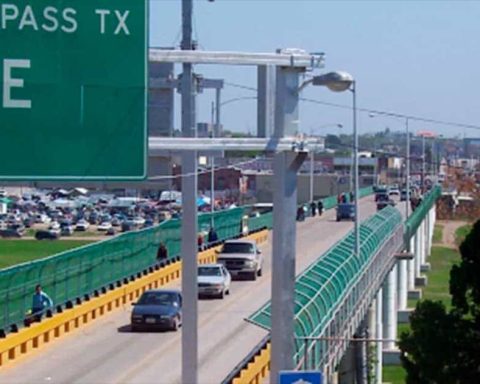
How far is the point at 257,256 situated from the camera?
4662 cm

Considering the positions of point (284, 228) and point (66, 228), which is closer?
point (284, 228)

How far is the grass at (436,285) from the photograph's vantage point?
155ft

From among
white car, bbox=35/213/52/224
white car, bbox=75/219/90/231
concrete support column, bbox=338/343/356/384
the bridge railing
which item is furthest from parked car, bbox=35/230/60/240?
concrete support column, bbox=338/343/356/384

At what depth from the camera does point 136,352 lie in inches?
1202

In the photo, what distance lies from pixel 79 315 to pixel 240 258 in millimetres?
12301

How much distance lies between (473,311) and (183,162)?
5119 mm

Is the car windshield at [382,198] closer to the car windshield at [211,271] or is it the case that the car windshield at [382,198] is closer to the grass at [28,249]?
the grass at [28,249]

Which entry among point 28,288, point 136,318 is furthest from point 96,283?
point 28,288

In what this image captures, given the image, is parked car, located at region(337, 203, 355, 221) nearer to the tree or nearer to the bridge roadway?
the bridge roadway

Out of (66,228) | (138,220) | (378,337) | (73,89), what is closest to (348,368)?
(378,337)

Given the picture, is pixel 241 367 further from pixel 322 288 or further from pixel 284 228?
pixel 284 228

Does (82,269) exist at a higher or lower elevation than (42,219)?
higher

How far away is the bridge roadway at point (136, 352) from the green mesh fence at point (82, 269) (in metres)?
1.01

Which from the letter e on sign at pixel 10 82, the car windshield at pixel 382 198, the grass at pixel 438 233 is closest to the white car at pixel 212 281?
the letter e on sign at pixel 10 82
